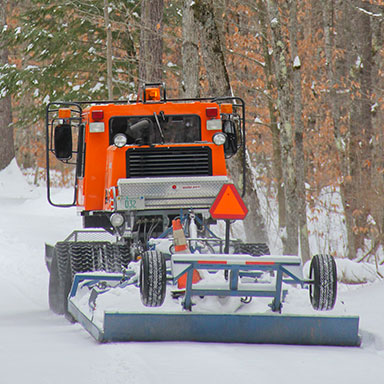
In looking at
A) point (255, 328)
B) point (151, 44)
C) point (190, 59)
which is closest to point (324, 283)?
point (255, 328)

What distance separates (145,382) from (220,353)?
1.12 metres

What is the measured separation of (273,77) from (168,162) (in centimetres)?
974

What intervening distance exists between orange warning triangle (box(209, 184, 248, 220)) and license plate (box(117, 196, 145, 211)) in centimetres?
170

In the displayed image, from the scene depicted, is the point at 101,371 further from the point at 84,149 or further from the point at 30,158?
the point at 30,158

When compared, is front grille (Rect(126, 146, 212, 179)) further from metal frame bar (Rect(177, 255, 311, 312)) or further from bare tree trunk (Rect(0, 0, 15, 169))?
bare tree trunk (Rect(0, 0, 15, 169))

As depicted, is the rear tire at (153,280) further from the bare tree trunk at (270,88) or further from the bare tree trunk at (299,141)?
the bare tree trunk at (270,88)

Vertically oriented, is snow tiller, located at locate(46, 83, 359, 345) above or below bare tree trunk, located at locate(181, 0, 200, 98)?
below

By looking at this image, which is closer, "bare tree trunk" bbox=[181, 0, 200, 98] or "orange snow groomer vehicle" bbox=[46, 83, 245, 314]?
"orange snow groomer vehicle" bbox=[46, 83, 245, 314]

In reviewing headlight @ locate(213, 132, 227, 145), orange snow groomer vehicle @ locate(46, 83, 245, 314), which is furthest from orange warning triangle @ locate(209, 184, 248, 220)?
headlight @ locate(213, 132, 227, 145)

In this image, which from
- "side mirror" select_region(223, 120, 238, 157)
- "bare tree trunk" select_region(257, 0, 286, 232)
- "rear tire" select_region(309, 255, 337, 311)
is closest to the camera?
"rear tire" select_region(309, 255, 337, 311)

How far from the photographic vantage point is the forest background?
13.8 meters

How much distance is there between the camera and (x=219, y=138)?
8898mm

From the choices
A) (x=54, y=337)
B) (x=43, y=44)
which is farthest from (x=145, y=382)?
(x=43, y=44)

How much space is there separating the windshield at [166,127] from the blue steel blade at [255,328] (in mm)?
3340
